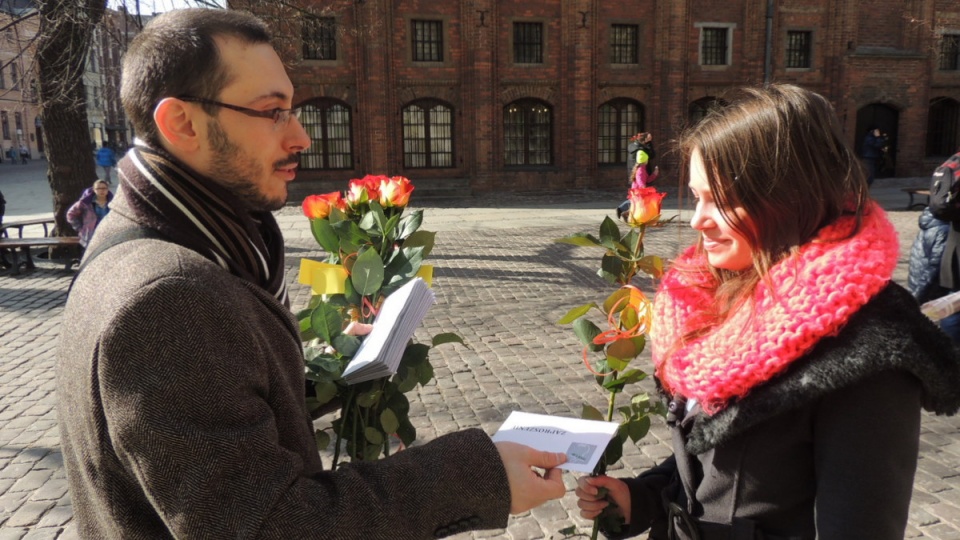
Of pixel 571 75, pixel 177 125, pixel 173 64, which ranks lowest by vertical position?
pixel 177 125

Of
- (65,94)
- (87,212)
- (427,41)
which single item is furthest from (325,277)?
(427,41)

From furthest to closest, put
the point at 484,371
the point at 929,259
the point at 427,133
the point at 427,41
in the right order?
the point at 427,133
the point at 427,41
the point at 484,371
the point at 929,259

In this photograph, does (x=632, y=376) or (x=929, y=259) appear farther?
(x=929, y=259)

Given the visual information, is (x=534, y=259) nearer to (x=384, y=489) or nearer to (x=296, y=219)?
(x=296, y=219)

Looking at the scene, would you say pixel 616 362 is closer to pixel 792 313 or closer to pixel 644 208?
pixel 644 208

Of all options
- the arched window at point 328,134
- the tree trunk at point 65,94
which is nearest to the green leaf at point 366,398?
the tree trunk at point 65,94

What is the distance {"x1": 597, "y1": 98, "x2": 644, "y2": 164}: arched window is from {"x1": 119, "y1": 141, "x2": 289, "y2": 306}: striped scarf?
22554mm

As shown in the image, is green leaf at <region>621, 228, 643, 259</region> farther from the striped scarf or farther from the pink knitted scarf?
the striped scarf

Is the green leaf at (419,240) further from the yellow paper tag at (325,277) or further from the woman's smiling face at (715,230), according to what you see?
the woman's smiling face at (715,230)

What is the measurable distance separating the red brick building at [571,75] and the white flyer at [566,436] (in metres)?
20.6

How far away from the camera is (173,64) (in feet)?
4.22

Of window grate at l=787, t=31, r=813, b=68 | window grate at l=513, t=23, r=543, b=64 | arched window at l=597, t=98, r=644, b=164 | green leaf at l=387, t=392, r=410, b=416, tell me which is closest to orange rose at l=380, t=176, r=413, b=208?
green leaf at l=387, t=392, r=410, b=416

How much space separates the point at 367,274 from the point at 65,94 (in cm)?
1022

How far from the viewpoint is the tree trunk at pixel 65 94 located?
9.94 meters
